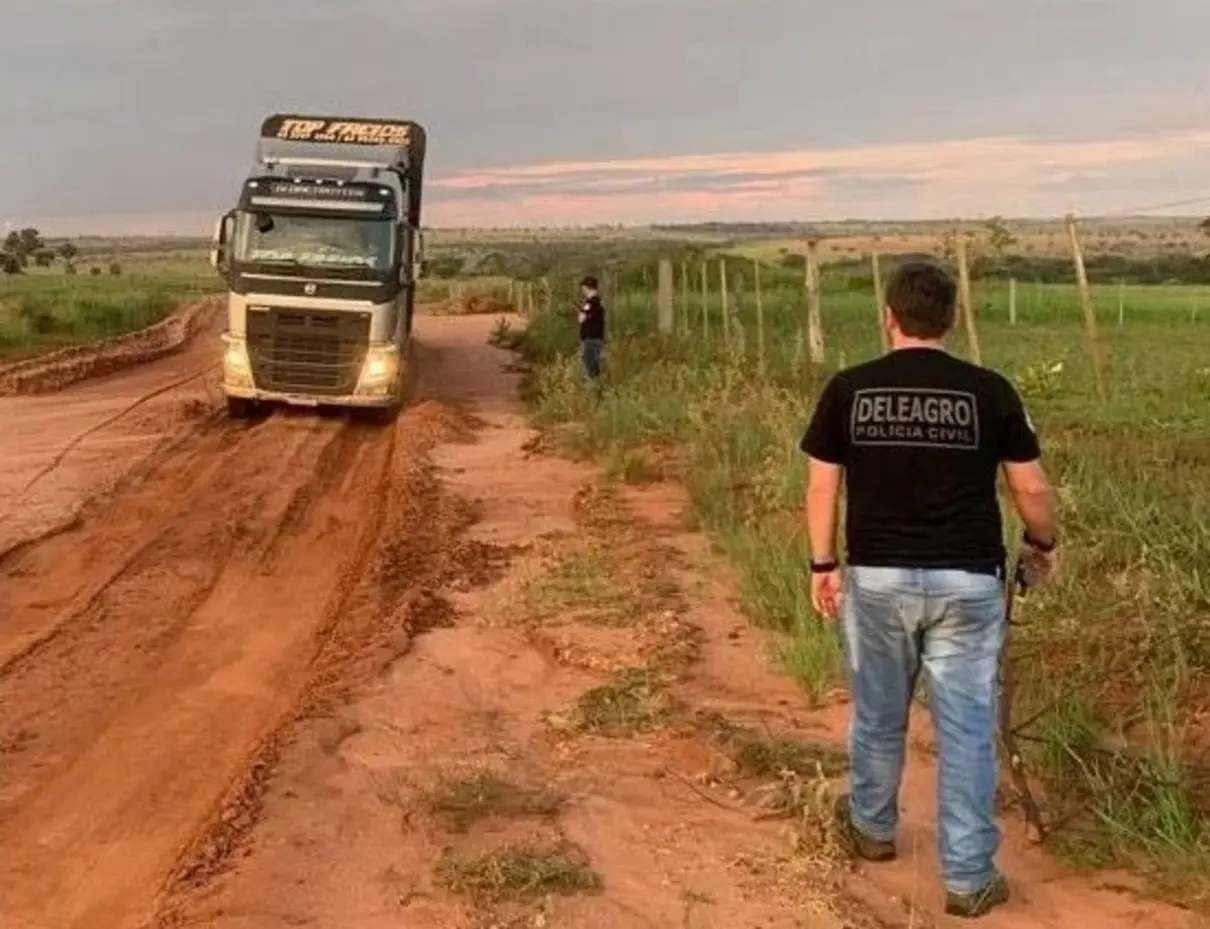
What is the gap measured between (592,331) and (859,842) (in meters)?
15.3

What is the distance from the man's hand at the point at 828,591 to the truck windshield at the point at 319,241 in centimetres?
1436

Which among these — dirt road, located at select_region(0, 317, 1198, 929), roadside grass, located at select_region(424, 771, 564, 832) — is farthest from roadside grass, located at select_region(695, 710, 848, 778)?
roadside grass, located at select_region(424, 771, 564, 832)

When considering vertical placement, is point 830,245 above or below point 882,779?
above

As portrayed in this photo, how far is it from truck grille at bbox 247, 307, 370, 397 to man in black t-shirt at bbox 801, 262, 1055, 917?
565 inches

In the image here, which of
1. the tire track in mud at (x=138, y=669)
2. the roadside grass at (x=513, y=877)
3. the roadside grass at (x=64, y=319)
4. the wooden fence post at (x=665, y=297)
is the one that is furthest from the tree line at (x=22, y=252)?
the roadside grass at (x=513, y=877)

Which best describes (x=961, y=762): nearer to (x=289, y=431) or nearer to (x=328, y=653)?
(x=328, y=653)

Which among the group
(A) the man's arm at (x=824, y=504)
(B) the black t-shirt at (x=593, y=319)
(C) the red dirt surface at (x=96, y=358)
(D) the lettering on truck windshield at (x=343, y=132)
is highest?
(D) the lettering on truck windshield at (x=343, y=132)

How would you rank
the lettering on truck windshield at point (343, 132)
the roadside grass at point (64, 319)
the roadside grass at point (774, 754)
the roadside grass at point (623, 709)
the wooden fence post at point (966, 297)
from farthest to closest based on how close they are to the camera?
the roadside grass at point (64, 319)
the lettering on truck windshield at point (343, 132)
the wooden fence post at point (966, 297)
the roadside grass at point (623, 709)
the roadside grass at point (774, 754)

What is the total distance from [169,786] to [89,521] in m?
6.48

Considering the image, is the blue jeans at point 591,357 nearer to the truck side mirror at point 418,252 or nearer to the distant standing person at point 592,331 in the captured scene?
the distant standing person at point 592,331

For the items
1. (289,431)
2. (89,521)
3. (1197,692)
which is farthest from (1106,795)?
(289,431)

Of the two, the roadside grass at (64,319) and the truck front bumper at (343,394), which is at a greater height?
the truck front bumper at (343,394)

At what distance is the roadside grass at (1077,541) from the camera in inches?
231

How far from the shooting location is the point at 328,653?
8812 mm
